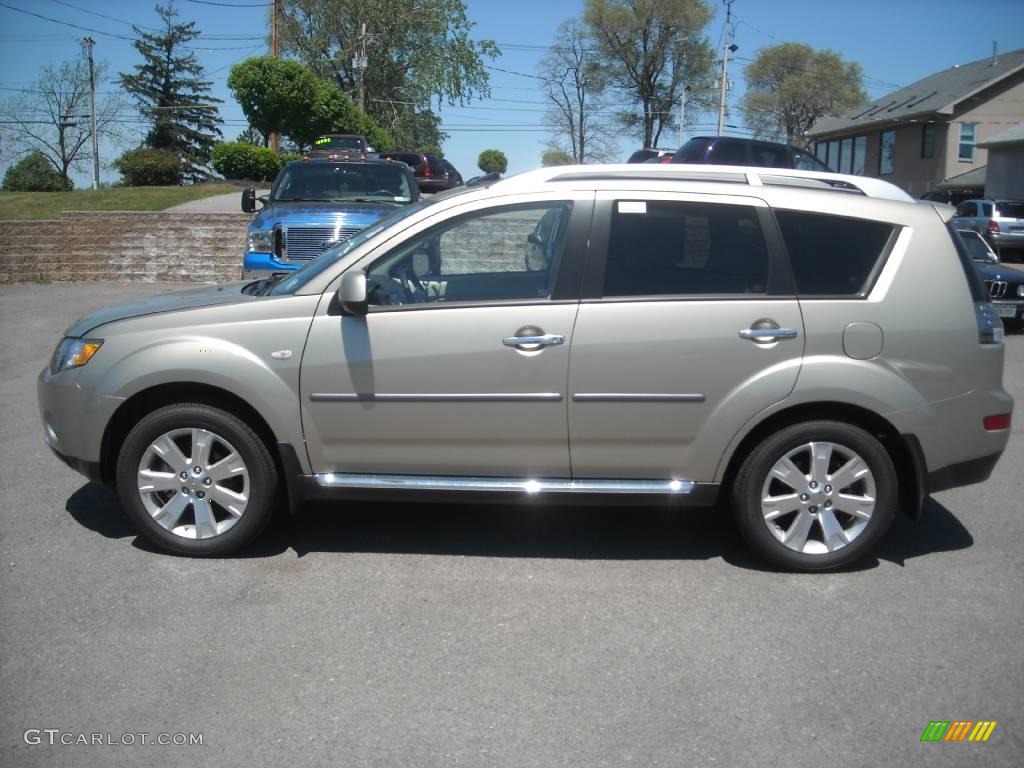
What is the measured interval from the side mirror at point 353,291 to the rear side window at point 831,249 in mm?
2074

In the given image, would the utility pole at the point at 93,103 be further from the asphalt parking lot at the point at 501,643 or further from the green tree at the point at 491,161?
the asphalt parking lot at the point at 501,643

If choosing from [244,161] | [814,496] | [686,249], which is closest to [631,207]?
[686,249]

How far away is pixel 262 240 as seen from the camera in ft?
33.4

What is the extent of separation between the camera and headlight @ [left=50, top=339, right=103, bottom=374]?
189 inches

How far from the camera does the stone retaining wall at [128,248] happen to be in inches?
667

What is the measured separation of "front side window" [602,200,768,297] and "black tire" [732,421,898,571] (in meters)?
0.76

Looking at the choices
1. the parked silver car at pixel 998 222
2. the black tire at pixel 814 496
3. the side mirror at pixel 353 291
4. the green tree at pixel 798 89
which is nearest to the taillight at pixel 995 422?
the black tire at pixel 814 496

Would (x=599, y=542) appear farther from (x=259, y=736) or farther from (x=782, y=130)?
(x=782, y=130)

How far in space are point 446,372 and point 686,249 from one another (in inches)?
52.7

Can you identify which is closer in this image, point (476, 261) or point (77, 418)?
point (77, 418)

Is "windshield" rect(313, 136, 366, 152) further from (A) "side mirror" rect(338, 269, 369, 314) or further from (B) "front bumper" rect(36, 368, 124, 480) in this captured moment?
(A) "side mirror" rect(338, 269, 369, 314)

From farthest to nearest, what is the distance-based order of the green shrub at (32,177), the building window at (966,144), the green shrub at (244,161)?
the green shrub at (32,177)
the building window at (966,144)
the green shrub at (244,161)

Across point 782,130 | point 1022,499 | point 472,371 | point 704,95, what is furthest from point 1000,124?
point 472,371

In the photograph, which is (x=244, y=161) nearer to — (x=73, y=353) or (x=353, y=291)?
(x=73, y=353)
